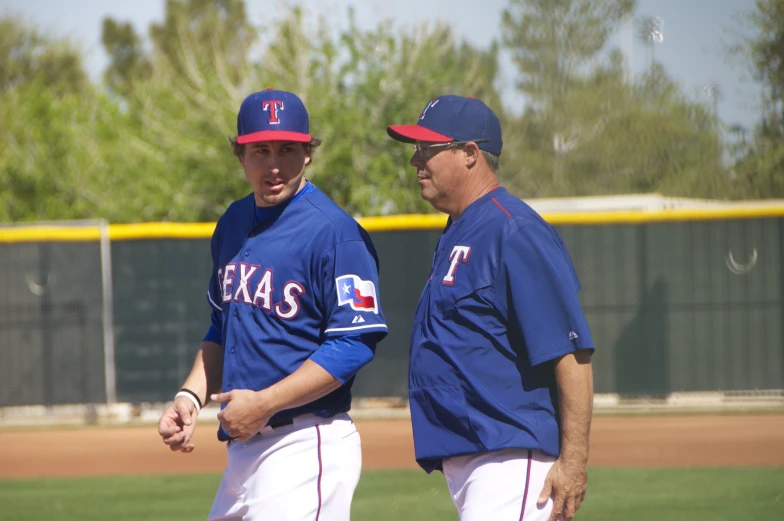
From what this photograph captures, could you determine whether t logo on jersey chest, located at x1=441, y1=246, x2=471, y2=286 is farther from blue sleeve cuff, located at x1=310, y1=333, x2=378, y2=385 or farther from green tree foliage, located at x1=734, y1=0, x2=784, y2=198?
green tree foliage, located at x1=734, y1=0, x2=784, y2=198

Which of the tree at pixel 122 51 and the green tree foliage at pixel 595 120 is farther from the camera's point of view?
the tree at pixel 122 51

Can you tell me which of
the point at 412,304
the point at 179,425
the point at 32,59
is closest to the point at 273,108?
the point at 179,425

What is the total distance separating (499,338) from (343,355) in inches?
19.8

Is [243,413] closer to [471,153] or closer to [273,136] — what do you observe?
[273,136]

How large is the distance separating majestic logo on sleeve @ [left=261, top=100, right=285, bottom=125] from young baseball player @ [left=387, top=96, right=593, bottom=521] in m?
0.73

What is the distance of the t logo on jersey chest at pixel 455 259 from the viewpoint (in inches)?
113

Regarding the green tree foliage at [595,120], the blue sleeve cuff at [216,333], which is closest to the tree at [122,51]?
the green tree foliage at [595,120]

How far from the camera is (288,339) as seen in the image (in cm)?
314

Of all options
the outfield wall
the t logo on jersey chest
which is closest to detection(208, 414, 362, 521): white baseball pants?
the t logo on jersey chest

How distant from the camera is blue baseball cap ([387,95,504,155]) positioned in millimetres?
3018

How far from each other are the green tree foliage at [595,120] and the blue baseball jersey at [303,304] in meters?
10.6

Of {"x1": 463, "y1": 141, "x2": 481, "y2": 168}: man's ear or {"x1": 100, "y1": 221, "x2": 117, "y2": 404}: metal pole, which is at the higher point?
{"x1": 463, "y1": 141, "x2": 481, "y2": 168}: man's ear

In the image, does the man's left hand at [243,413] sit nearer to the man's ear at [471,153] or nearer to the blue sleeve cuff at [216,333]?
the blue sleeve cuff at [216,333]

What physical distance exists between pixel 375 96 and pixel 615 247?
8400 mm
